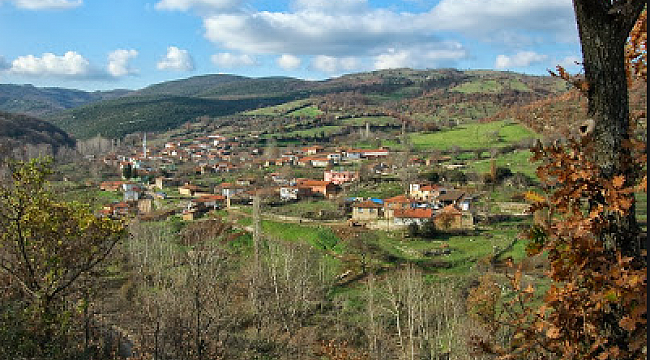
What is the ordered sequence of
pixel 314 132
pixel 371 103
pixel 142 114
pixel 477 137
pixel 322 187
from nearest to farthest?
pixel 322 187
pixel 477 137
pixel 314 132
pixel 142 114
pixel 371 103

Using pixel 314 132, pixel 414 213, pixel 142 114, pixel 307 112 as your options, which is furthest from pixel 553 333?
pixel 142 114

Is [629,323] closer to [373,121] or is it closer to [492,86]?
[373,121]

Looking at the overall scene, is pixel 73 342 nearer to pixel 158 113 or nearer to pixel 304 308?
pixel 304 308

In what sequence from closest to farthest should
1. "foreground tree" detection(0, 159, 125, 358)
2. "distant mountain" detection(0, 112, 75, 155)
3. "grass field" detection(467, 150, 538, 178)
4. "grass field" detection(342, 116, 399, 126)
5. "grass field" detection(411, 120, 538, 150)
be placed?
1. "foreground tree" detection(0, 159, 125, 358)
2. "grass field" detection(467, 150, 538, 178)
3. "grass field" detection(411, 120, 538, 150)
4. "distant mountain" detection(0, 112, 75, 155)
5. "grass field" detection(342, 116, 399, 126)

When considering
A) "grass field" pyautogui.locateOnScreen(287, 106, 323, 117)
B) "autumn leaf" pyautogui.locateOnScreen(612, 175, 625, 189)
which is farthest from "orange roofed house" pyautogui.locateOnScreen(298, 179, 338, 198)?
"grass field" pyautogui.locateOnScreen(287, 106, 323, 117)

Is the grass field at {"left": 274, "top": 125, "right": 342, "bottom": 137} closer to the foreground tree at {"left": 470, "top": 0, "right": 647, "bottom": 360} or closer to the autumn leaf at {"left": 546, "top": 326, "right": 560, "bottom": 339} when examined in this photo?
the foreground tree at {"left": 470, "top": 0, "right": 647, "bottom": 360}

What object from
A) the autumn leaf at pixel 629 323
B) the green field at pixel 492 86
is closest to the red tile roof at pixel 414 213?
the autumn leaf at pixel 629 323
